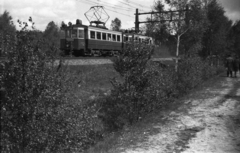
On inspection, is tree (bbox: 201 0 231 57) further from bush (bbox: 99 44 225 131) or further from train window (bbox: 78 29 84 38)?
bush (bbox: 99 44 225 131)

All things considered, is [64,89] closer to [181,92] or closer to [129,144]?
[129,144]

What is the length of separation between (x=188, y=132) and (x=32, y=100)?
203 inches

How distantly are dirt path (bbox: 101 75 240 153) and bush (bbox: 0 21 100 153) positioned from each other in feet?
6.94

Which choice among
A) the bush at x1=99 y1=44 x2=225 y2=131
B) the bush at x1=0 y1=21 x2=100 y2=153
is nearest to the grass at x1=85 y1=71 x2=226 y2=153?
the bush at x1=99 y1=44 x2=225 y2=131

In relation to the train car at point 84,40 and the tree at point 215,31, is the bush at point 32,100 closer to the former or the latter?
the train car at point 84,40

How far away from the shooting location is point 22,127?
4117 millimetres

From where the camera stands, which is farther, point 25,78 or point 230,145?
point 230,145

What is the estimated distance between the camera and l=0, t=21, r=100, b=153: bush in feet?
13.0

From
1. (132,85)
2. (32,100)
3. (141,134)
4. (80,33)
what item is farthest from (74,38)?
(32,100)

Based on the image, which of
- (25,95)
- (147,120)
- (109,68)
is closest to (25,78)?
(25,95)

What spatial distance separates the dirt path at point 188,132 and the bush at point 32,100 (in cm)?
211

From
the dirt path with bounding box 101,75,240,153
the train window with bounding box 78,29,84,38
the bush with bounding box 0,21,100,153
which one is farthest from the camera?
the train window with bounding box 78,29,84,38

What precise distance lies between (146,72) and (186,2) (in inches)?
482

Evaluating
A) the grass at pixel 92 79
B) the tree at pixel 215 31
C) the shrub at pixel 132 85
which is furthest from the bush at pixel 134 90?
the tree at pixel 215 31
